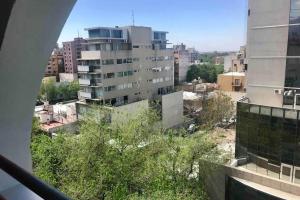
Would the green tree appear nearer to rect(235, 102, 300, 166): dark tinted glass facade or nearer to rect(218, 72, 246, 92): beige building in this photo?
rect(235, 102, 300, 166): dark tinted glass facade

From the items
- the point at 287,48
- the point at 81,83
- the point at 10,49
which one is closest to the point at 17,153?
the point at 10,49

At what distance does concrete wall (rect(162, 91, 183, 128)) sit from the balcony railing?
14108 millimetres

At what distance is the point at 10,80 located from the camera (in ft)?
2.89

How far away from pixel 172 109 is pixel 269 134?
10.1 meters

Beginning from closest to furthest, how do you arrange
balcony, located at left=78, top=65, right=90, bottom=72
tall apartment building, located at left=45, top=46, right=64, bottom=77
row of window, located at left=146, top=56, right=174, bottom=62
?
1. balcony, located at left=78, top=65, right=90, bottom=72
2. row of window, located at left=146, top=56, right=174, bottom=62
3. tall apartment building, located at left=45, top=46, right=64, bottom=77

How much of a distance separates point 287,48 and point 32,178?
20.6 ft

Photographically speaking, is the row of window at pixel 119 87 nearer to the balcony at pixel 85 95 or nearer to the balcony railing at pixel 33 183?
the balcony at pixel 85 95

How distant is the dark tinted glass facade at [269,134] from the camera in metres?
5.17

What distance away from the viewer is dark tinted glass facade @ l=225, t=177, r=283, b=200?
544 cm

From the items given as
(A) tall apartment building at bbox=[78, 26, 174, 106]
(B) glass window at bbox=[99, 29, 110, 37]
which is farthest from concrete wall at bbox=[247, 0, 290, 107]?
(B) glass window at bbox=[99, 29, 110, 37]

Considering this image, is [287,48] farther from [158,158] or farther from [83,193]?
[83,193]

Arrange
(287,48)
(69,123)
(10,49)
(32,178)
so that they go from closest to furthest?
(32,178), (10,49), (287,48), (69,123)

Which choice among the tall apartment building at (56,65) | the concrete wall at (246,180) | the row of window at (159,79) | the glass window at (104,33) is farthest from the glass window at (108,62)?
the tall apartment building at (56,65)

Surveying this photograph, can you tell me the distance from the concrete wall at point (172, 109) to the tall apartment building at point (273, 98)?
8615 mm
